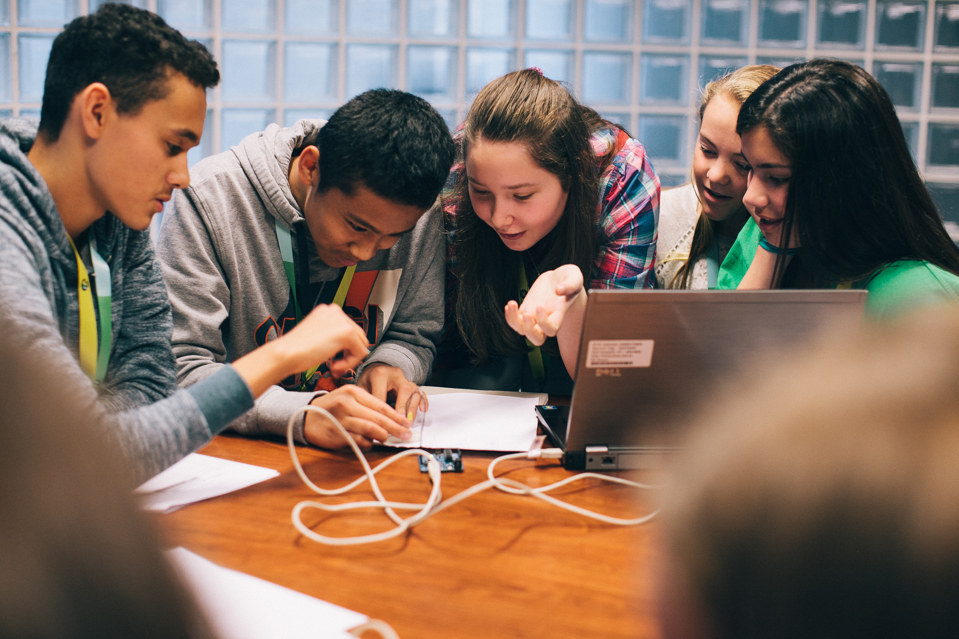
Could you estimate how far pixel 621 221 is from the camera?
1.54 m

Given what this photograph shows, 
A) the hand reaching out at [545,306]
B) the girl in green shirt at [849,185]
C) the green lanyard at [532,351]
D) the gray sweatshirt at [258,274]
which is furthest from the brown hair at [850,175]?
the gray sweatshirt at [258,274]

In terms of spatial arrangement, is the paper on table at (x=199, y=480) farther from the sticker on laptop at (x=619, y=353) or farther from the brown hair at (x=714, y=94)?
the brown hair at (x=714, y=94)

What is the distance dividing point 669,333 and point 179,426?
619mm

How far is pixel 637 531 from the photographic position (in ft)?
2.56

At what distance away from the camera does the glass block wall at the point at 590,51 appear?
115 inches

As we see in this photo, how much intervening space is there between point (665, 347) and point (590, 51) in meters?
2.47

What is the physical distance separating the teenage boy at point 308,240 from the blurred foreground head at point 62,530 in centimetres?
87

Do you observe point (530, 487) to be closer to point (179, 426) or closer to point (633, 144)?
point (179, 426)

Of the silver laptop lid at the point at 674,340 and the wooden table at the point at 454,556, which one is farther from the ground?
the silver laptop lid at the point at 674,340

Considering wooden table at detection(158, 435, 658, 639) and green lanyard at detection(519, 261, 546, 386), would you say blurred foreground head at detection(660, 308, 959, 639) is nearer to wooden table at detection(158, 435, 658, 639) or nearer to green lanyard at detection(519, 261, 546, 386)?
wooden table at detection(158, 435, 658, 639)

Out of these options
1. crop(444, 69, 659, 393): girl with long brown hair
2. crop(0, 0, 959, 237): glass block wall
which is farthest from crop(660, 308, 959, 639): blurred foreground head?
crop(0, 0, 959, 237): glass block wall

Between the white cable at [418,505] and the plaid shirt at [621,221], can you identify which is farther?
the plaid shirt at [621,221]

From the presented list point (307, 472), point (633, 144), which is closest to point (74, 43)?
point (307, 472)

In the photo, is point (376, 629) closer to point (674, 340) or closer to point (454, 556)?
point (454, 556)
